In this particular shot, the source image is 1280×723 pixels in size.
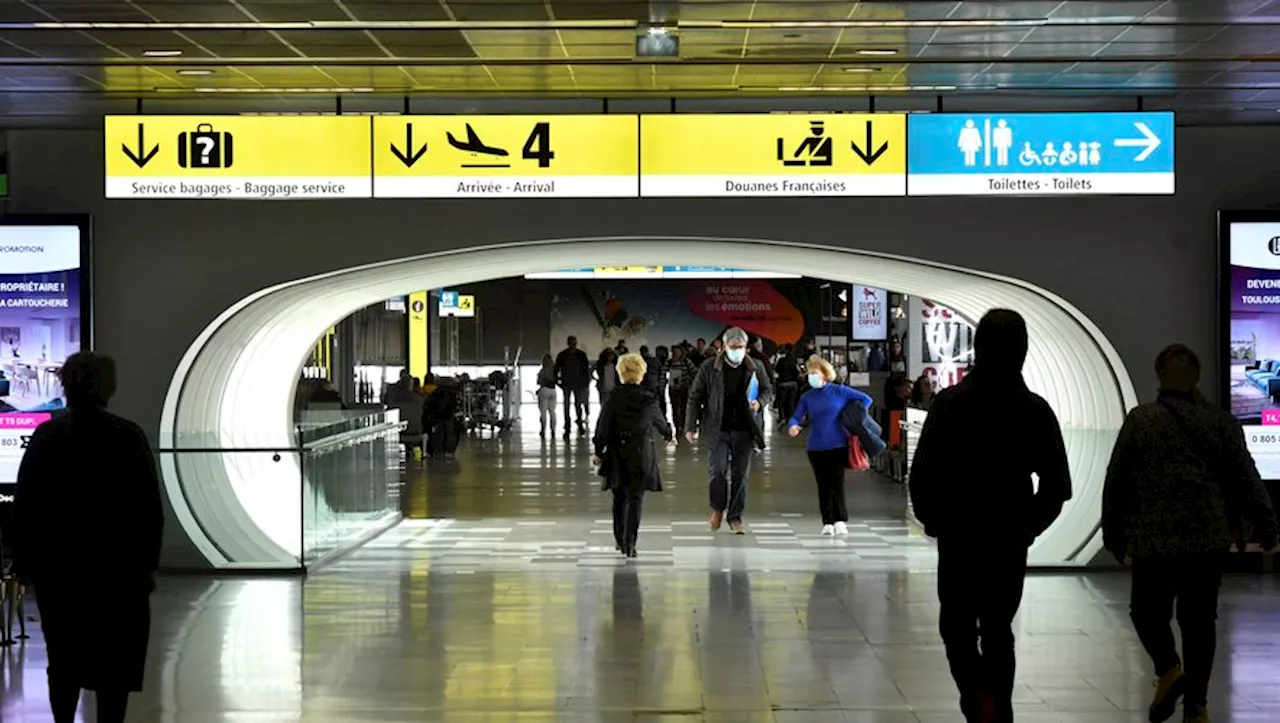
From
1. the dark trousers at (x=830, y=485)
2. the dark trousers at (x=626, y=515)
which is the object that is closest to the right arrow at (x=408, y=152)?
the dark trousers at (x=626, y=515)

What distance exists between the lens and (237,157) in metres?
11.2

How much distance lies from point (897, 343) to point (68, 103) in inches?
684

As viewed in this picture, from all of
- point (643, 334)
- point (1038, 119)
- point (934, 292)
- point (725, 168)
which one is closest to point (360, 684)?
point (725, 168)

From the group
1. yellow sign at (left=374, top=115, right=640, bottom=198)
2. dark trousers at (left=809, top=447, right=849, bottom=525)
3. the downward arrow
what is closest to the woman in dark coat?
dark trousers at (left=809, top=447, right=849, bottom=525)

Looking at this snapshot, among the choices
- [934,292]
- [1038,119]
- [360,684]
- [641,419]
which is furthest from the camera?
[934,292]

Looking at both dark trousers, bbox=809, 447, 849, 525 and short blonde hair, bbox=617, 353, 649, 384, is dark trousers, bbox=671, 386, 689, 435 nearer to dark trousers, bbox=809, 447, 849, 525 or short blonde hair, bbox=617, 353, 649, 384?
dark trousers, bbox=809, 447, 849, 525

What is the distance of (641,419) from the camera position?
12945mm

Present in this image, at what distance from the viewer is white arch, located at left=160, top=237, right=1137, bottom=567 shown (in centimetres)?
1228

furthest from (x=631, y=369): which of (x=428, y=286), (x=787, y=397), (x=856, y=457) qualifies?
(x=787, y=397)

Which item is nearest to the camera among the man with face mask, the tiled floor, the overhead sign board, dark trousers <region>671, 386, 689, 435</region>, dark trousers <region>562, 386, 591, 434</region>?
the tiled floor

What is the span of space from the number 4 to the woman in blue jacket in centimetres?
367

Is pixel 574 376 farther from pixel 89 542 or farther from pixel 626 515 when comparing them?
pixel 89 542

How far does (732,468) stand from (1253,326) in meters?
4.41

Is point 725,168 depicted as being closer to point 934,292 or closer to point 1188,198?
point 1188,198
